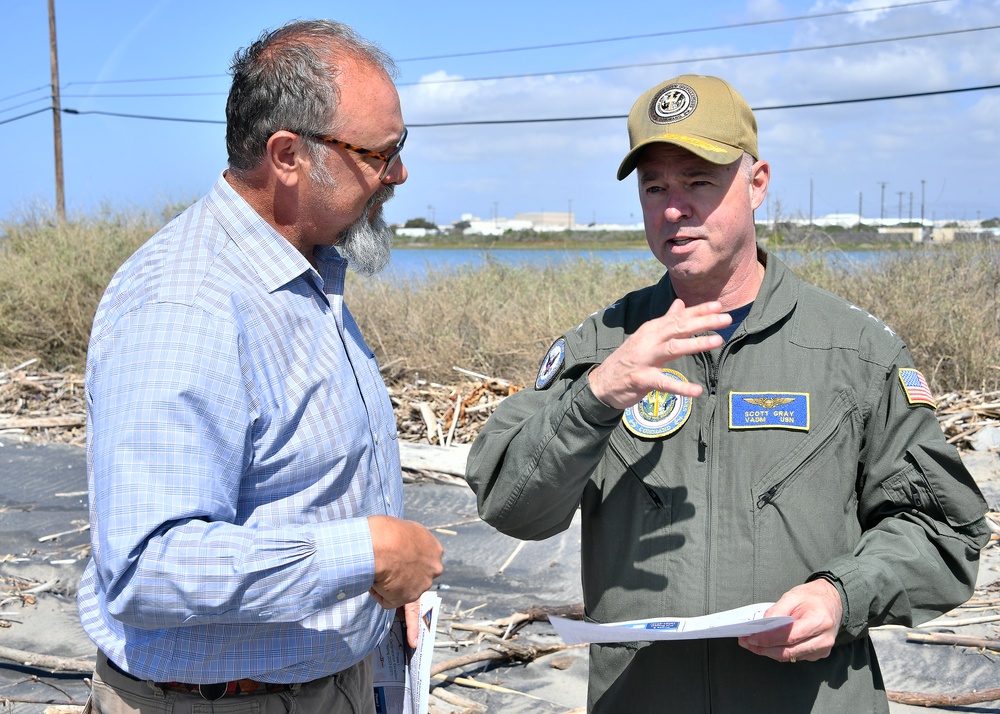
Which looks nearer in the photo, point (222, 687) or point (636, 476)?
point (222, 687)

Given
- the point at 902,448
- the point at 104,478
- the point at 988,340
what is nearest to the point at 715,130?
the point at 902,448

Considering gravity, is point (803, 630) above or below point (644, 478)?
below

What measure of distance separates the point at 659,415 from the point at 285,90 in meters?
1.28

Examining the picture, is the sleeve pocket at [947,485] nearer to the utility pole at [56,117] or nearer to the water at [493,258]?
the water at [493,258]

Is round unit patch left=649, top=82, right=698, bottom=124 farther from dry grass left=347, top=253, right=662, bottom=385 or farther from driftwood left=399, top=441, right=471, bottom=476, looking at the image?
dry grass left=347, top=253, right=662, bottom=385

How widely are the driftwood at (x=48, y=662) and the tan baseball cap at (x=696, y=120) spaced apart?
3792mm

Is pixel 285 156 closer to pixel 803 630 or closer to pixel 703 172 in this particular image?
pixel 703 172

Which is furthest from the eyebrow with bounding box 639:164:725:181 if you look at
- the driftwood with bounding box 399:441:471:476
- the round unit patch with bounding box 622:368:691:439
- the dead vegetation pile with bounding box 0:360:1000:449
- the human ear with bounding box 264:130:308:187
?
the dead vegetation pile with bounding box 0:360:1000:449

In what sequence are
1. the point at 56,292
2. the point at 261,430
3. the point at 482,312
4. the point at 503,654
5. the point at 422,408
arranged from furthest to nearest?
the point at 56,292 → the point at 482,312 → the point at 422,408 → the point at 503,654 → the point at 261,430

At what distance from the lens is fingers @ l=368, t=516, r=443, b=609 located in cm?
196

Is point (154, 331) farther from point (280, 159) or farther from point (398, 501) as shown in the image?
point (398, 501)

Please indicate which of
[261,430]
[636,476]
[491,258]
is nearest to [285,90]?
[261,430]

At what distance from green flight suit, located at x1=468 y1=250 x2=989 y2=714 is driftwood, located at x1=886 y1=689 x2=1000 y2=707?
224cm

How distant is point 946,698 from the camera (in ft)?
13.4
